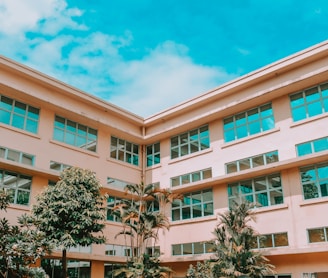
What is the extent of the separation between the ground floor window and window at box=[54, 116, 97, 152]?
17.5 feet

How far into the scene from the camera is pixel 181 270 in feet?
59.9

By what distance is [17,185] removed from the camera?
1606 centimetres

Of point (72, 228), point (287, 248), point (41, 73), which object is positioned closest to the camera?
point (72, 228)

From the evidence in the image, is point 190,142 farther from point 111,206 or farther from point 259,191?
point 111,206

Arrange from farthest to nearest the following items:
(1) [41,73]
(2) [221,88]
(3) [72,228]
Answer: (2) [221,88] < (1) [41,73] < (3) [72,228]

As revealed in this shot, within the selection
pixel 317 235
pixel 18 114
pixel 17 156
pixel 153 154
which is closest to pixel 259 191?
pixel 317 235

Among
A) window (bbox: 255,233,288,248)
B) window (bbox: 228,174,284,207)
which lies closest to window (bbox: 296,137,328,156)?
window (bbox: 228,174,284,207)

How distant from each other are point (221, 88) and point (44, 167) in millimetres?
8856

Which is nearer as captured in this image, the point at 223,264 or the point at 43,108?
the point at 223,264

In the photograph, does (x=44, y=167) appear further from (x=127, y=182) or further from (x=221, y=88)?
(x=221, y=88)

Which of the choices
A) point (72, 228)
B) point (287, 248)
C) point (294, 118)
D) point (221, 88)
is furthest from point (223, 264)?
point (221, 88)

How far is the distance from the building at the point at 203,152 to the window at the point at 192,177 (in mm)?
52

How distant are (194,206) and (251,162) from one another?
143 inches

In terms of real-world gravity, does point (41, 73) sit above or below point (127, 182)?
above
